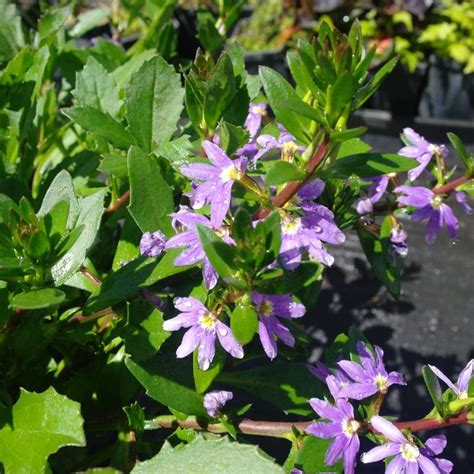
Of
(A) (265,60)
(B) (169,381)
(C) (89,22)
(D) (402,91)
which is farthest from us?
(D) (402,91)

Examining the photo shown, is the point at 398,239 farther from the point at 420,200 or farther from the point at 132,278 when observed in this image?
the point at 132,278

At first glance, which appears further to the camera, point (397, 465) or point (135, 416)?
point (135, 416)

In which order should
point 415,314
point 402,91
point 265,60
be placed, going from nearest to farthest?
1. point 415,314
2. point 265,60
3. point 402,91

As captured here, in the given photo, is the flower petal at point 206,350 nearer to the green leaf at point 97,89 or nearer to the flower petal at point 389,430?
the flower petal at point 389,430

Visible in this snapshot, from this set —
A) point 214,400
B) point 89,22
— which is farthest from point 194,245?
point 89,22

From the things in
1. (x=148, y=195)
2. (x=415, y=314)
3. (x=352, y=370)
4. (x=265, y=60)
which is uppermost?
(x=148, y=195)

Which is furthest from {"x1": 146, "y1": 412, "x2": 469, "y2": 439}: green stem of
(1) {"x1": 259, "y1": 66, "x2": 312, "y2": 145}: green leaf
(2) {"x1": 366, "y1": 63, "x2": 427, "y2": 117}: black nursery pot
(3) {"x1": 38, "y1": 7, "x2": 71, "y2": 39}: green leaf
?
(2) {"x1": 366, "y1": 63, "x2": 427, "y2": 117}: black nursery pot

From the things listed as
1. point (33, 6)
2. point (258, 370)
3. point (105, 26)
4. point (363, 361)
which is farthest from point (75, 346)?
point (105, 26)
